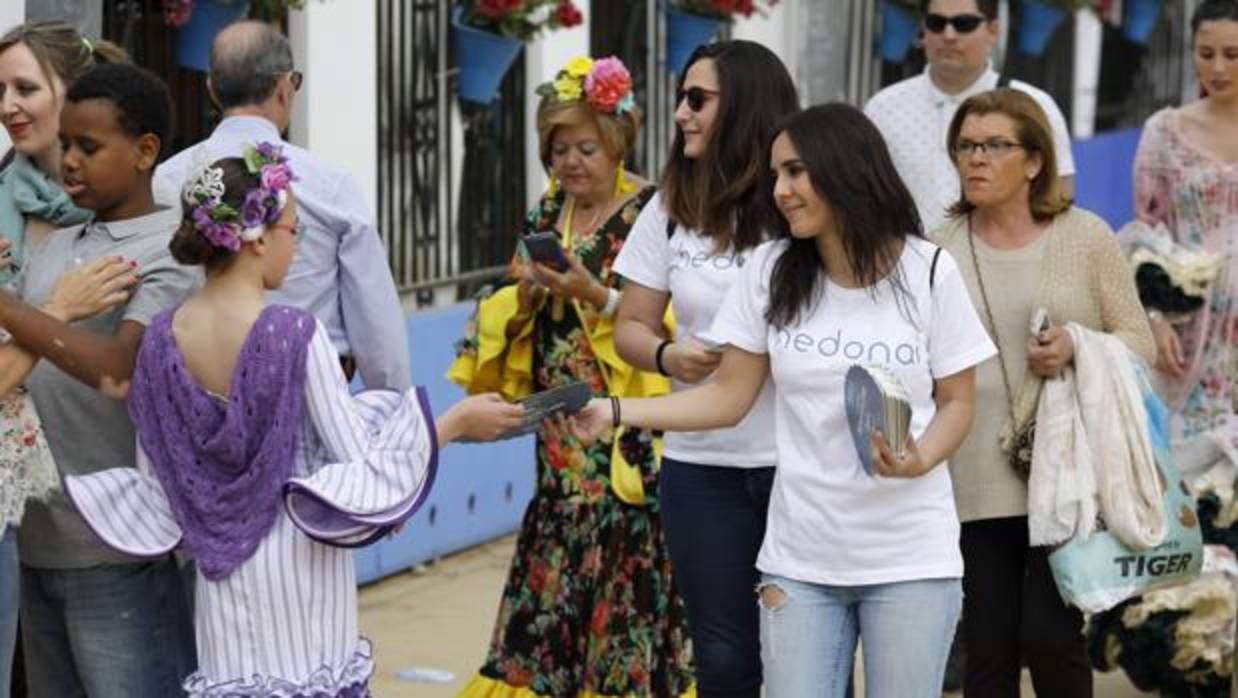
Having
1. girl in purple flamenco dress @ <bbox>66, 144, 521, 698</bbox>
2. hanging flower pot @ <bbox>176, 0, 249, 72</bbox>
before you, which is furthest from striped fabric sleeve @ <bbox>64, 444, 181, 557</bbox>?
hanging flower pot @ <bbox>176, 0, 249, 72</bbox>

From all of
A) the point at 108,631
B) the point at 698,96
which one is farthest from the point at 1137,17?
the point at 108,631

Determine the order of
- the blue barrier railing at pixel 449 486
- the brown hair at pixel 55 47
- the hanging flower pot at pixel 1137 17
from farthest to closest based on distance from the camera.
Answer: the hanging flower pot at pixel 1137 17
the blue barrier railing at pixel 449 486
the brown hair at pixel 55 47

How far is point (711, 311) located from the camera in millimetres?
6246

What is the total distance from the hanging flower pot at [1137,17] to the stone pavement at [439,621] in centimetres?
930

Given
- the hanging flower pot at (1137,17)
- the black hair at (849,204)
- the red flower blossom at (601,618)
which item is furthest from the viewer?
the hanging flower pot at (1137,17)

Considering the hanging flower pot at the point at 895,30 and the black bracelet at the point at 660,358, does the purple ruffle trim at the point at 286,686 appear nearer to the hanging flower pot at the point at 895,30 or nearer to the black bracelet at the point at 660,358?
the black bracelet at the point at 660,358

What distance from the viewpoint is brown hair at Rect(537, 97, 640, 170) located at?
7.20m

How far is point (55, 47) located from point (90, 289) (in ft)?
3.09

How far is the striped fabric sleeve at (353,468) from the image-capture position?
16.5 feet

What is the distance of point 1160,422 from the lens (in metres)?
6.41

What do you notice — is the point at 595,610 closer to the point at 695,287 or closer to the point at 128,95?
the point at 695,287

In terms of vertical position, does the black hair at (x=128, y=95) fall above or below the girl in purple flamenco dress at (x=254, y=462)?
above

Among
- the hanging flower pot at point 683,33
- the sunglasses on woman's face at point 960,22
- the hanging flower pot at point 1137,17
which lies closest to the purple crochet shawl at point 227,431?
the sunglasses on woman's face at point 960,22

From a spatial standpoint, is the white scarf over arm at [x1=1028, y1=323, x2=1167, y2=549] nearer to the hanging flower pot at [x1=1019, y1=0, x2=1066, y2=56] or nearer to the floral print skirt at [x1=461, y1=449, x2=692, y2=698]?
the floral print skirt at [x1=461, y1=449, x2=692, y2=698]
